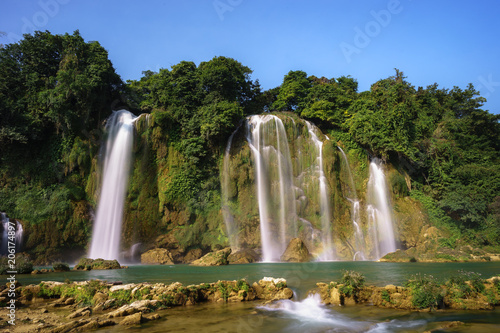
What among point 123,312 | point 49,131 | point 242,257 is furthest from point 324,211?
point 49,131

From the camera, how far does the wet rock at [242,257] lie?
835 inches

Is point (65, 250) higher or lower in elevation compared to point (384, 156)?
lower

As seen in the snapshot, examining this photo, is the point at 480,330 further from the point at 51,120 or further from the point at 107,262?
the point at 51,120

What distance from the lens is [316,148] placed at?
91.2ft

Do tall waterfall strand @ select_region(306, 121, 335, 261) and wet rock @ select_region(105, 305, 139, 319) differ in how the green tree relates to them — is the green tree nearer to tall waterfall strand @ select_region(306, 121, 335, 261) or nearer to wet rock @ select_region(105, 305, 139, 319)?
tall waterfall strand @ select_region(306, 121, 335, 261)

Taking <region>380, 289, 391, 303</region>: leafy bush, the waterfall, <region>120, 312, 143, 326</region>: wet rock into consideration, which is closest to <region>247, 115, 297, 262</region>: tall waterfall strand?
<region>380, 289, 391, 303</region>: leafy bush

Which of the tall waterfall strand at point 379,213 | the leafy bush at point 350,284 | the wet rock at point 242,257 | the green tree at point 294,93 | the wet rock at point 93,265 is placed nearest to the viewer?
the leafy bush at point 350,284

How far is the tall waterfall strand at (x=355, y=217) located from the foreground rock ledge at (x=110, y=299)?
1742cm

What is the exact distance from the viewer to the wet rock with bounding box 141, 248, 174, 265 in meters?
22.8

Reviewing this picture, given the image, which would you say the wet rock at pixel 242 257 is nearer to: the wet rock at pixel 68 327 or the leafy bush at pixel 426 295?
the leafy bush at pixel 426 295

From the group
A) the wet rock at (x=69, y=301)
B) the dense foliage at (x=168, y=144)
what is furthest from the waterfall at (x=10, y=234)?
the wet rock at (x=69, y=301)

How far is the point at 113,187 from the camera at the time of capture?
24094 millimetres

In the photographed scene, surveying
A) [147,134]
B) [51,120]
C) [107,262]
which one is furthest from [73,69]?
[107,262]

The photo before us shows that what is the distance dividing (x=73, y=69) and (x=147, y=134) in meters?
8.02
